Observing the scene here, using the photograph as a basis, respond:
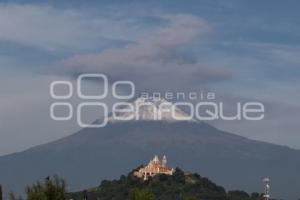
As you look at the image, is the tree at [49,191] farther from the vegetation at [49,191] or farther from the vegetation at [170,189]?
the vegetation at [170,189]

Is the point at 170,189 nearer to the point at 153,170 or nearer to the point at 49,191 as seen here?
the point at 153,170

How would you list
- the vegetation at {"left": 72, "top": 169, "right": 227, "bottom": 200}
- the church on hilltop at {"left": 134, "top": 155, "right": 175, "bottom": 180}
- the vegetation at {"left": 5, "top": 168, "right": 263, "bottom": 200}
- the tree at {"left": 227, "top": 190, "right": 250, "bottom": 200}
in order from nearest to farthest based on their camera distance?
the vegetation at {"left": 5, "top": 168, "right": 263, "bottom": 200} → the vegetation at {"left": 72, "top": 169, "right": 227, "bottom": 200} → the tree at {"left": 227, "top": 190, "right": 250, "bottom": 200} → the church on hilltop at {"left": 134, "top": 155, "right": 175, "bottom": 180}

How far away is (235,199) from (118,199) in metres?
21.5

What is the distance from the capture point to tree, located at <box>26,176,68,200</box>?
122 ft

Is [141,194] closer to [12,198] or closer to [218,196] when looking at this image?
[12,198]

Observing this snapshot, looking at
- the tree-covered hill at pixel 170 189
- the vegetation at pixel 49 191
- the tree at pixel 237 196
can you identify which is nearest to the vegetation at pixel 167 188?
the tree-covered hill at pixel 170 189

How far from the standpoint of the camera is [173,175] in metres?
182

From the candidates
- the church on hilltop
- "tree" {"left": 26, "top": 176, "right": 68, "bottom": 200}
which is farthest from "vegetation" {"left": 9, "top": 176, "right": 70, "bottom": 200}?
the church on hilltop

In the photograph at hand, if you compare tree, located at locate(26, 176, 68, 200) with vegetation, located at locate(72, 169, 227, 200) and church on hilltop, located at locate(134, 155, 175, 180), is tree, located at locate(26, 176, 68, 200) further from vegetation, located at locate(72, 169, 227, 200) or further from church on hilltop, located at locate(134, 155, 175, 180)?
church on hilltop, located at locate(134, 155, 175, 180)

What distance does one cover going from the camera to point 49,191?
37.2 m

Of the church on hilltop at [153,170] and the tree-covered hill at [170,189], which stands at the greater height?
the church on hilltop at [153,170]

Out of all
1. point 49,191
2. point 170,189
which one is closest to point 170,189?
point 170,189

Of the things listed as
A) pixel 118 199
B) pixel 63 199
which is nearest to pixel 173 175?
pixel 118 199

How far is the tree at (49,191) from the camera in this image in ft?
122
